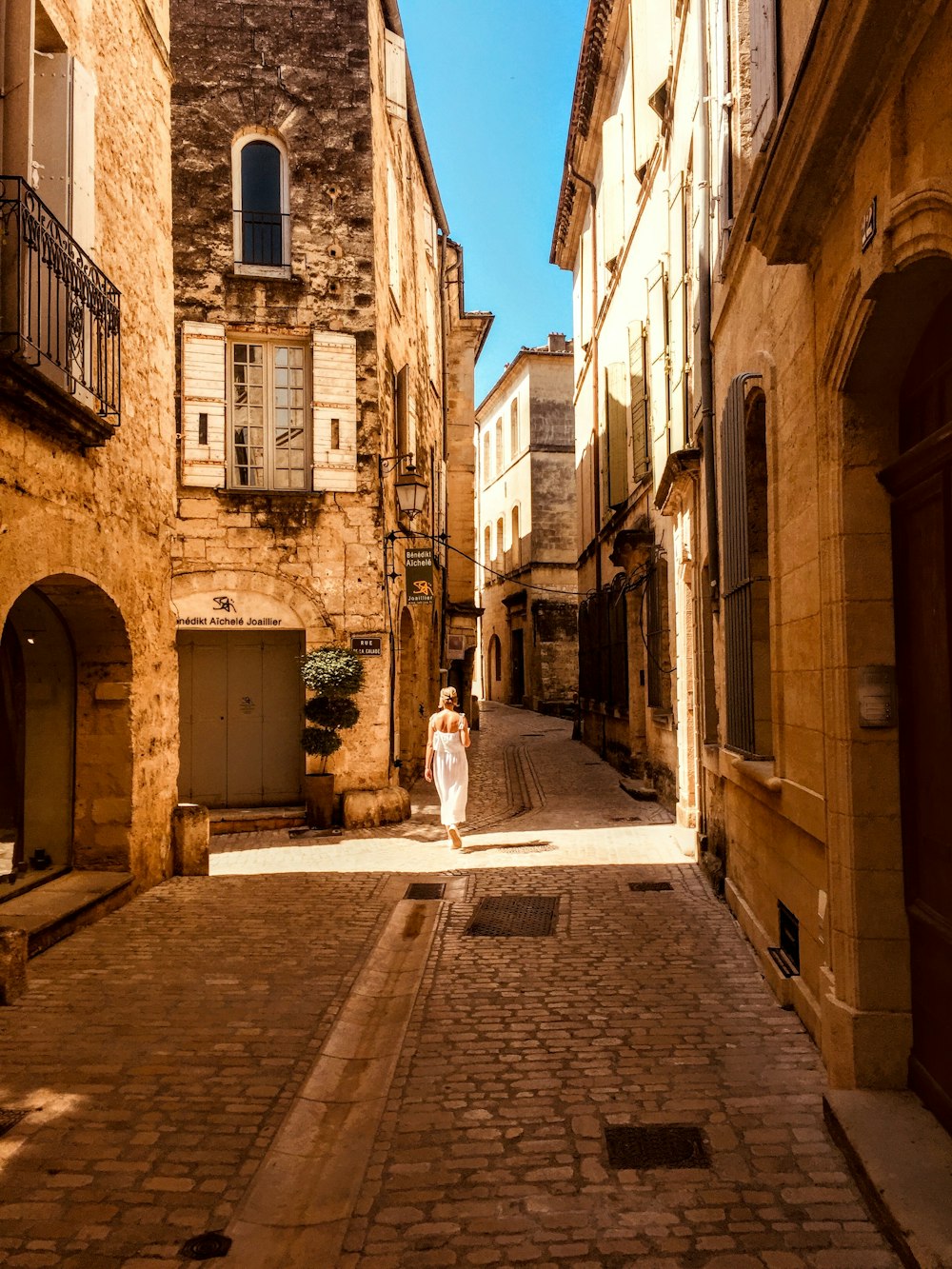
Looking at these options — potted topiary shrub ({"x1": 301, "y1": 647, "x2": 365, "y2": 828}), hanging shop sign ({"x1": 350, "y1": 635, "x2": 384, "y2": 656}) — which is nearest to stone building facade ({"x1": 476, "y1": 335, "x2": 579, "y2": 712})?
hanging shop sign ({"x1": 350, "y1": 635, "x2": 384, "y2": 656})

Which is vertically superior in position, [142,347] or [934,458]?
[142,347]

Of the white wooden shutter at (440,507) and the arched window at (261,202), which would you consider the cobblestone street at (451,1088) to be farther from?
the white wooden shutter at (440,507)

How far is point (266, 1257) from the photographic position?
9.86ft

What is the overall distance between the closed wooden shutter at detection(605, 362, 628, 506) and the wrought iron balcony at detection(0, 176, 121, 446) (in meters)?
9.56

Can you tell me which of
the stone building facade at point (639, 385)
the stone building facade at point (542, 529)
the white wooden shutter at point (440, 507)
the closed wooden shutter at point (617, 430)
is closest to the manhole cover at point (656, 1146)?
the stone building facade at point (639, 385)

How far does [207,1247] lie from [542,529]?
2887cm

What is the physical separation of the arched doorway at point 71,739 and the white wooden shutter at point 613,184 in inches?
454

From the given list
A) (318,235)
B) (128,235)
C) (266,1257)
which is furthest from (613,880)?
(318,235)

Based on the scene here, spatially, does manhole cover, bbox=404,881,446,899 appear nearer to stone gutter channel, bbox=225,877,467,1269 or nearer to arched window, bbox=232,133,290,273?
stone gutter channel, bbox=225,877,467,1269

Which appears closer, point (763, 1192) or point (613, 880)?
point (763, 1192)

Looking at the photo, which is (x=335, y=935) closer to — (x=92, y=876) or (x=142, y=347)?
(x=92, y=876)

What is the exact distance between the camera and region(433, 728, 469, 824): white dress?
10070mm

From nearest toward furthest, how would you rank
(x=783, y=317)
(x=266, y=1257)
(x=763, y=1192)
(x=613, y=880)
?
(x=266, y=1257) → (x=763, y=1192) → (x=783, y=317) → (x=613, y=880)

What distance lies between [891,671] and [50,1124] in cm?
368
